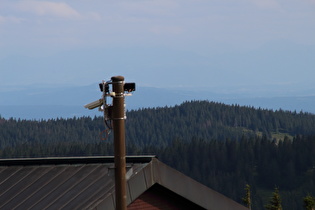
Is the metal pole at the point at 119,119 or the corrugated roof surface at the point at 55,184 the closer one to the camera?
the metal pole at the point at 119,119

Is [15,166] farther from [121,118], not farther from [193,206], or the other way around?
[121,118]

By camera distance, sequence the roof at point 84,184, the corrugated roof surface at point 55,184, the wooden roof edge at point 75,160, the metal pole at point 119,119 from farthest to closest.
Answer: the wooden roof edge at point 75,160, the corrugated roof surface at point 55,184, the roof at point 84,184, the metal pole at point 119,119

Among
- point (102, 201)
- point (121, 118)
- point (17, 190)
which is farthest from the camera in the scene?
Result: point (17, 190)

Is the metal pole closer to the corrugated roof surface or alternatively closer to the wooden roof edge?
the corrugated roof surface

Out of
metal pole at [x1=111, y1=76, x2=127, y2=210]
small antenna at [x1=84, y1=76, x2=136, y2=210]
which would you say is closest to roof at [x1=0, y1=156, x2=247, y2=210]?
small antenna at [x1=84, y1=76, x2=136, y2=210]

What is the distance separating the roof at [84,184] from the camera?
2219cm

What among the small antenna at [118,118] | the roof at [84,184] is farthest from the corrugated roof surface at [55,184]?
the small antenna at [118,118]

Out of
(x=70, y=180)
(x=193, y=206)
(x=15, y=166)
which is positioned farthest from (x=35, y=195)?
(x=193, y=206)

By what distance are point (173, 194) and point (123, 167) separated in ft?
17.7

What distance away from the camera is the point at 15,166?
26.3 meters

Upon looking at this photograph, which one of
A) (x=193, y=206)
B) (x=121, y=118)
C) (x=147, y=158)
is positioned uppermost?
(x=121, y=118)

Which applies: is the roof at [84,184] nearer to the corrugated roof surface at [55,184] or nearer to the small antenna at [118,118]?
the corrugated roof surface at [55,184]

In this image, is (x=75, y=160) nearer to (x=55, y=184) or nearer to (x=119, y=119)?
Result: (x=55, y=184)

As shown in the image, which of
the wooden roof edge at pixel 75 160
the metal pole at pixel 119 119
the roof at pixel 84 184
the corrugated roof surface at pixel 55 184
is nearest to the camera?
the metal pole at pixel 119 119
